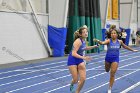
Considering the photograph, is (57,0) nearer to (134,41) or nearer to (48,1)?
(48,1)

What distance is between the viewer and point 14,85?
35.8 ft

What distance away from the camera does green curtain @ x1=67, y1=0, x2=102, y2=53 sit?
2447 centimetres

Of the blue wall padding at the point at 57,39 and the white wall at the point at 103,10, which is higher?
the white wall at the point at 103,10

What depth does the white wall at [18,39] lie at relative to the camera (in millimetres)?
18734

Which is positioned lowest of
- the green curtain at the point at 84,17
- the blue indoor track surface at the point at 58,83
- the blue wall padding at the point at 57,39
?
the blue indoor track surface at the point at 58,83

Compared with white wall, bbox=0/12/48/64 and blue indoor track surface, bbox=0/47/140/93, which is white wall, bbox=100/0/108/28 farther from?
blue indoor track surface, bbox=0/47/140/93

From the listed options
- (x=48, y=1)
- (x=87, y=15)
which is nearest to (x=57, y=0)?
(x=48, y=1)

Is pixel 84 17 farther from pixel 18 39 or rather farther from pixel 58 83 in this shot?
pixel 58 83

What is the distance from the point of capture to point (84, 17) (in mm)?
25188

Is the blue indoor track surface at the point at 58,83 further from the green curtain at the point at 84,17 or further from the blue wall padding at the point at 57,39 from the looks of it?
the green curtain at the point at 84,17

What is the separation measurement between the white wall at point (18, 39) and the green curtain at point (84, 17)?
9.77 ft

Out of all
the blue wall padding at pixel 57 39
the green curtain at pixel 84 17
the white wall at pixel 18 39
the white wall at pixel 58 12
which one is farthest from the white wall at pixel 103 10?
the white wall at pixel 18 39

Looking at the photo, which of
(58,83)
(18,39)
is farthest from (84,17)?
(58,83)

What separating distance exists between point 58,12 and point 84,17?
2788mm
